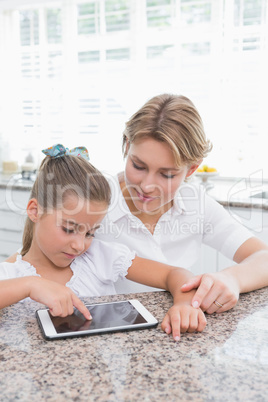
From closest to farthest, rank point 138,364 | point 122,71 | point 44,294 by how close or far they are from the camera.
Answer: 1. point 138,364
2. point 44,294
3. point 122,71

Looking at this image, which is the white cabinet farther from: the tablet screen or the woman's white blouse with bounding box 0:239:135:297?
the tablet screen

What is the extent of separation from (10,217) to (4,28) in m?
1.97

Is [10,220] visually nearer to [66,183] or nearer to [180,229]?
[180,229]

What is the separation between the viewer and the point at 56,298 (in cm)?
91

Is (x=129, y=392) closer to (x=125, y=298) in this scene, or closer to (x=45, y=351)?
(x=45, y=351)

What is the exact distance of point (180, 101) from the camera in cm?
147

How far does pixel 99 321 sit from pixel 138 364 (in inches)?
7.3

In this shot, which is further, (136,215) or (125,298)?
(136,215)

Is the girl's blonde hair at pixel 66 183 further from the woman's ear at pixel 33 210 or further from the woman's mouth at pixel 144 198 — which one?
the woman's mouth at pixel 144 198

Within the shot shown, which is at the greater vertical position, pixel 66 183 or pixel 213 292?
pixel 66 183

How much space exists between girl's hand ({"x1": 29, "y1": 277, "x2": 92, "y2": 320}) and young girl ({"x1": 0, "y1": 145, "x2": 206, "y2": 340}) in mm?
168

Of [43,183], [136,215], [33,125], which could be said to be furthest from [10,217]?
[43,183]

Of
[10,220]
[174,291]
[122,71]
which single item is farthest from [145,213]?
[122,71]

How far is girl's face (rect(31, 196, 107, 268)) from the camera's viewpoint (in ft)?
3.89
